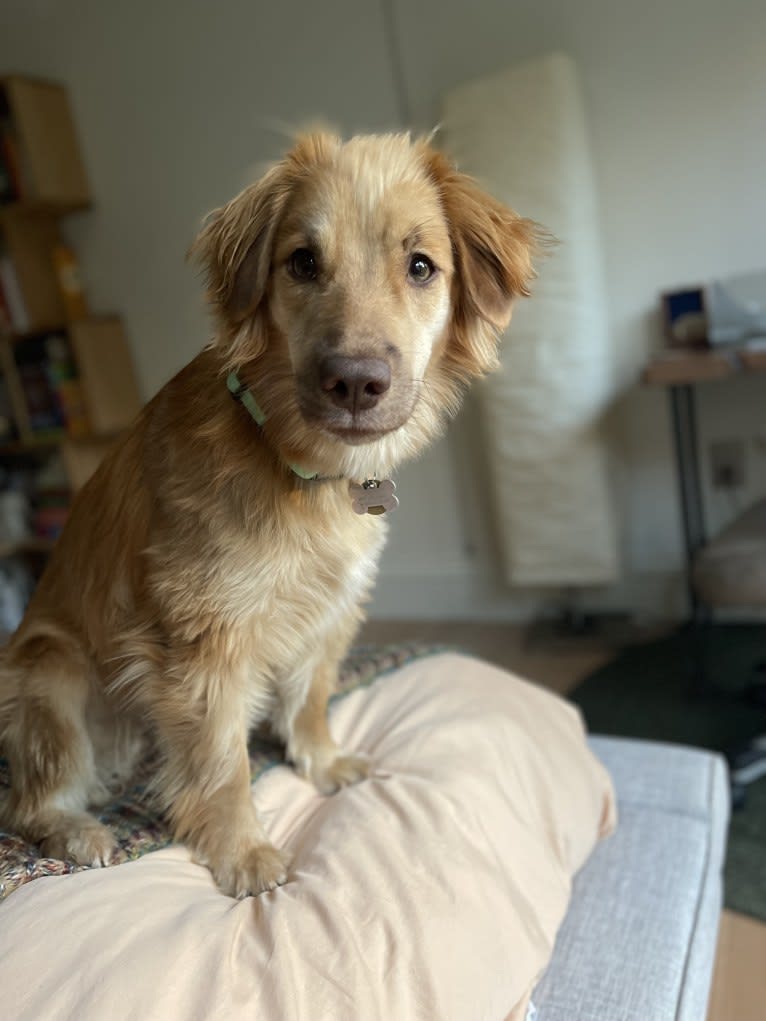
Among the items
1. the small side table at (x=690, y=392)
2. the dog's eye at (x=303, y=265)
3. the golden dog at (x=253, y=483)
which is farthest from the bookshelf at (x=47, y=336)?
the dog's eye at (x=303, y=265)

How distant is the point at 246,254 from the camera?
1.10 m

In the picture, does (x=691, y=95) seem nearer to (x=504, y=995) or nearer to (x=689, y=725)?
(x=689, y=725)

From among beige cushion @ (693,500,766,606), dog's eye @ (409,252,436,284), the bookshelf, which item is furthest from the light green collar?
the bookshelf

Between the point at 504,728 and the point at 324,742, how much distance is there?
31 centimetres

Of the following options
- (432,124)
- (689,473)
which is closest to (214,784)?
(689,473)

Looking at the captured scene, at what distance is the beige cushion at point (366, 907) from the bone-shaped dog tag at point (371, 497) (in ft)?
1.38

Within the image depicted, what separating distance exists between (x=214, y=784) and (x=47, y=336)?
3.54 meters

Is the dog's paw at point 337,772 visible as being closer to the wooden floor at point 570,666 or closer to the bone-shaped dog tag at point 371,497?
the bone-shaped dog tag at point 371,497

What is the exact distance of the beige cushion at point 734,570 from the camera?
1905 millimetres

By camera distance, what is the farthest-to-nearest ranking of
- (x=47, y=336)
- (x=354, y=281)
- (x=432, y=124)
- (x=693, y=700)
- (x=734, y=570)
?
(x=47, y=336)
(x=432, y=124)
(x=693, y=700)
(x=734, y=570)
(x=354, y=281)

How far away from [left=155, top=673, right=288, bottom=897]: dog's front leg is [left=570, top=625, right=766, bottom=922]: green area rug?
119 cm

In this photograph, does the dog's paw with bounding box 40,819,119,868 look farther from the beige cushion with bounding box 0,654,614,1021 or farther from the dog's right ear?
the dog's right ear

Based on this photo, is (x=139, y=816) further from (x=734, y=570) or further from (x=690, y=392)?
(x=690, y=392)

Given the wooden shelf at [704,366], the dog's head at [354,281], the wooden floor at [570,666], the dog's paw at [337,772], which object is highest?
the dog's head at [354,281]
